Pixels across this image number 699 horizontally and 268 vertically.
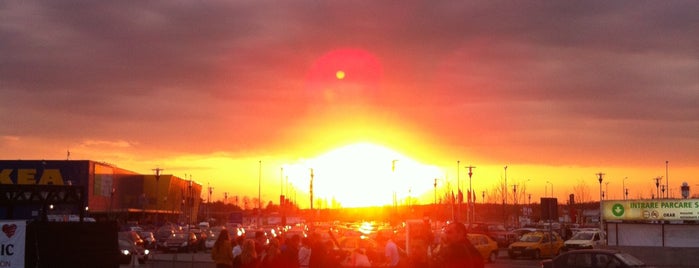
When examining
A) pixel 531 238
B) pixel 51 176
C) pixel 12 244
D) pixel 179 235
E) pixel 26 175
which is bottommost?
pixel 179 235

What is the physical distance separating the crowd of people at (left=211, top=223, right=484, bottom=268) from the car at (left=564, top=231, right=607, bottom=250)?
1965cm

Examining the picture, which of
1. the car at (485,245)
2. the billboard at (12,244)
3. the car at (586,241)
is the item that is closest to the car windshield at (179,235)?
the car at (485,245)

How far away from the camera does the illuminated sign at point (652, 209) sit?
128 ft

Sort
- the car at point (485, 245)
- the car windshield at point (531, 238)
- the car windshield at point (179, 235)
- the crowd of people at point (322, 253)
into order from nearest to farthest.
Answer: the crowd of people at point (322, 253) < the car at point (485, 245) < the car windshield at point (531, 238) < the car windshield at point (179, 235)

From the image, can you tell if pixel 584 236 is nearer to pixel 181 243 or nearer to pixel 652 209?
pixel 652 209

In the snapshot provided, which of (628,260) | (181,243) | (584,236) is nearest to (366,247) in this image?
(628,260)

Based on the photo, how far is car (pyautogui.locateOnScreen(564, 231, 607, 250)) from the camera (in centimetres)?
4472

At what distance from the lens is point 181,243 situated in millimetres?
49688

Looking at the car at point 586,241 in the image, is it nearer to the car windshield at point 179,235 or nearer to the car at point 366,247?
the car at point 366,247

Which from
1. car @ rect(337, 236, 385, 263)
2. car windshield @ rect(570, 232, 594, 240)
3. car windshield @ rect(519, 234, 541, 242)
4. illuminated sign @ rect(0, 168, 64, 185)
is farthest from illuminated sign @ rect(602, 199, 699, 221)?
illuminated sign @ rect(0, 168, 64, 185)

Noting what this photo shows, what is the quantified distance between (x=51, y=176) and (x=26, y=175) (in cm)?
369

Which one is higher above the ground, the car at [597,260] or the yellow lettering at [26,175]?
the yellow lettering at [26,175]

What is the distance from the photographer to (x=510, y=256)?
44.0 m

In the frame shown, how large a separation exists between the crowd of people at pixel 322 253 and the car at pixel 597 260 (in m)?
4.67
